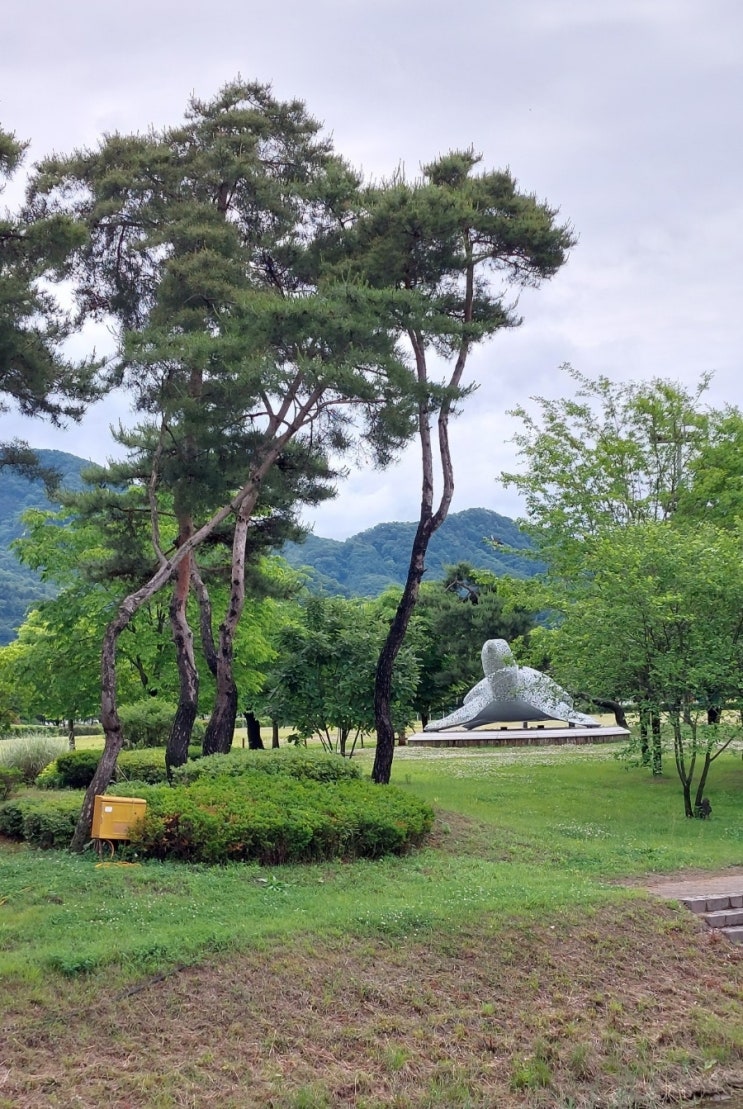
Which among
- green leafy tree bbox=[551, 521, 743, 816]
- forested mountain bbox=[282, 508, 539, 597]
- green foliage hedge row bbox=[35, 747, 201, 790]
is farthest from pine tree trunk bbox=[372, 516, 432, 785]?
forested mountain bbox=[282, 508, 539, 597]

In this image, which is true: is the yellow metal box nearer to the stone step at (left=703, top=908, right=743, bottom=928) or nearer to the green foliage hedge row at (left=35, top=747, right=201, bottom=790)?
the stone step at (left=703, top=908, right=743, bottom=928)

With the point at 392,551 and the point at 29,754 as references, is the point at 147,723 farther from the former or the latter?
the point at 392,551

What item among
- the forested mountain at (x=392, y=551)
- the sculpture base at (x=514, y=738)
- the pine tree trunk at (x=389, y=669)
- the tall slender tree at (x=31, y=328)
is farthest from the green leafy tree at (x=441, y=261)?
the forested mountain at (x=392, y=551)

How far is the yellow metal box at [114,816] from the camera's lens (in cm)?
1004

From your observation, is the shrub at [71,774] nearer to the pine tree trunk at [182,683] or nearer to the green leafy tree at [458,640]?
the pine tree trunk at [182,683]

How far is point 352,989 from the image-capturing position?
729 cm

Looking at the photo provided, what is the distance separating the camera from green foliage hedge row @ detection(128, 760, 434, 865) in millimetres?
10008

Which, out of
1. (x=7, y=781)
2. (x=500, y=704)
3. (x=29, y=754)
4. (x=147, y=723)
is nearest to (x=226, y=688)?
(x=7, y=781)

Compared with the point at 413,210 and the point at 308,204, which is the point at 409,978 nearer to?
the point at 413,210

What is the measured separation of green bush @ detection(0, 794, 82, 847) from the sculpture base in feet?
78.6

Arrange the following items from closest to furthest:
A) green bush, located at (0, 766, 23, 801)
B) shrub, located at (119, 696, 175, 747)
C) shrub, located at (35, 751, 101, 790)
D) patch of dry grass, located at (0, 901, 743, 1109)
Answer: patch of dry grass, located at (0, 901, 743, 1109), green bush, located at (0, 766, 23, 801), shrub, located at (35, 751, 101, 790), shrub, located at (119, 696, 175, 747)

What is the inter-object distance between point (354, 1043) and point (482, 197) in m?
14.1

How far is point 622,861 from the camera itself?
1184cm

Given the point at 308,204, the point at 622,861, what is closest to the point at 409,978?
the point at 622,861
